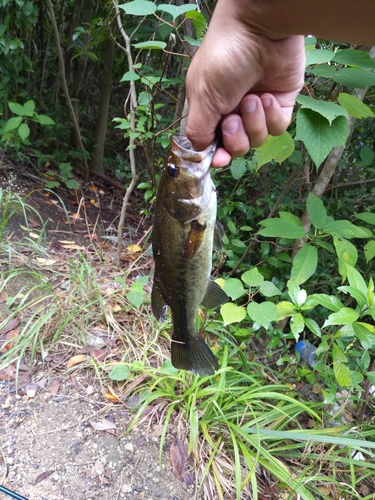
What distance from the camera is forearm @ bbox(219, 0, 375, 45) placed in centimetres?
98

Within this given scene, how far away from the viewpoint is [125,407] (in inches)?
92.7

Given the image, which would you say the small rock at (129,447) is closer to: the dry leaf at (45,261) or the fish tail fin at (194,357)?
the fish tail fin at (194,357)

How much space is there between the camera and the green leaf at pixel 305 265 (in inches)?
Result: 77.9

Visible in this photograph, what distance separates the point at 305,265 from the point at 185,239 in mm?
897

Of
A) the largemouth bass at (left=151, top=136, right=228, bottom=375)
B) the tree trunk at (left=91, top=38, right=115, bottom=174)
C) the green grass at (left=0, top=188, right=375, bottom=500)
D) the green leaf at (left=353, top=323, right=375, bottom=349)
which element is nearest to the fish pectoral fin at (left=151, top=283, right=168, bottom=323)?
the largemouth bass at (left=151, top=136, right=228, bottom=375)

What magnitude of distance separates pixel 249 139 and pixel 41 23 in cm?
506

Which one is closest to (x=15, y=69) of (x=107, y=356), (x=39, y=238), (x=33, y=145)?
(x=33, y=145)

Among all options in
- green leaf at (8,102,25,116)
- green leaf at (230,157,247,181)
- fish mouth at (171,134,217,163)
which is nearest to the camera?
fish mouth at (171,134,217,163)

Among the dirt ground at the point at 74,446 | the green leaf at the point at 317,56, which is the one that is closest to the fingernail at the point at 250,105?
the green leaf at the point at 317,56

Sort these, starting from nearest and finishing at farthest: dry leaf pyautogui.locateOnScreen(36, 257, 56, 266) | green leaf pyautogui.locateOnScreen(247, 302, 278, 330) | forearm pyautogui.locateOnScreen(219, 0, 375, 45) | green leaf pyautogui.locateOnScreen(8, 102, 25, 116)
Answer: forearm pyautogui.locateOnScreen(219, 0, 375, 45) → green leaf pyautogui.locateOnScreen(247, 302, 278, 330) → dry leaf pyautogui.locateOnScreen(36, 257, 56, 266) → green leaf pyautogui.locateOnScreen(8, 102, 25, 116)

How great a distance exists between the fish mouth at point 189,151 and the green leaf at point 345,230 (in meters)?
1.01

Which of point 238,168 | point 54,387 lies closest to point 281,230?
point 238,168

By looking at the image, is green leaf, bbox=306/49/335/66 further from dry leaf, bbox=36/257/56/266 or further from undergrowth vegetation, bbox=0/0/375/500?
dry leaf, bbox=36/257/56/266

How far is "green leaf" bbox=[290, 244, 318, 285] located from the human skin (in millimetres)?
757
